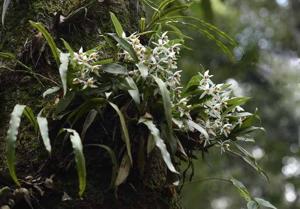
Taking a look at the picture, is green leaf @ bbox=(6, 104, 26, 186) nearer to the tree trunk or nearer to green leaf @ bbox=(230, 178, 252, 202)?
the tree trunk

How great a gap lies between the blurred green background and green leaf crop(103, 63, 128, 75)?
4.11 metres

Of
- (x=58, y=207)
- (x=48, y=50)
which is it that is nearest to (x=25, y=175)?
(x=58, y=207)

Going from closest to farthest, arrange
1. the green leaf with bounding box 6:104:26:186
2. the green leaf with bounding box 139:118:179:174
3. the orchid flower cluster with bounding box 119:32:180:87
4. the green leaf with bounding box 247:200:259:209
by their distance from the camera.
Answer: the green leaf with bounding box 6:104:26:186, the green leaf with bounding box 139:118:179:174, the orchid flower cluster with bounding box 119:32:180:87, the green leaf with bounding box 247:200:259:209

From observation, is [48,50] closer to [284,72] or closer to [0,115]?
[0,115]

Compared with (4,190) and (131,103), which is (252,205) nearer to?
(131,103)

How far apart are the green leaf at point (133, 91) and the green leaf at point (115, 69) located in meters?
0.02

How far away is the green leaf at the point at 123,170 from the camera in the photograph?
1.00m

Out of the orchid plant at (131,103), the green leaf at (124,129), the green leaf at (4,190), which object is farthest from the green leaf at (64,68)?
the green leaf at (4,190)

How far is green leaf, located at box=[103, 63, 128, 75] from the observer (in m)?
1.03

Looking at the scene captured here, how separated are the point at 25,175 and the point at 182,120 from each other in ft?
1.20

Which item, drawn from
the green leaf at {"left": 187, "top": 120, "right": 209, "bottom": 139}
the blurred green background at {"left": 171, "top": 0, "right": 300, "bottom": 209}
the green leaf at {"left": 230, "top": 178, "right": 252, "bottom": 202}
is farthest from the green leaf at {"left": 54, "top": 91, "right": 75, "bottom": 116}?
the blurred green background at {"left": 171, "top": 0, "right": 300, "bottom": 209}

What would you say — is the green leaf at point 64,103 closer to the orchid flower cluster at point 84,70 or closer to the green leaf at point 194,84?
the orchid flower cluster at point 84,70

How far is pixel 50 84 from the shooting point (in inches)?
45.4

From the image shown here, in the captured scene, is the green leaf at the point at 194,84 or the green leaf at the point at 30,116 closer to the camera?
the green leaf at the point at 30,116
